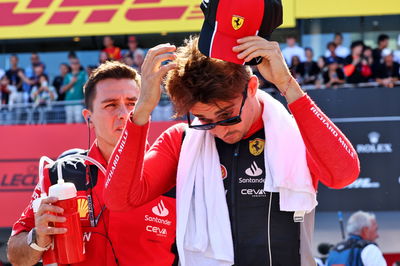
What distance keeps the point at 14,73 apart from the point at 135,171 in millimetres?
10280

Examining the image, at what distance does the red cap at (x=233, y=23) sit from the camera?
250 centimetres

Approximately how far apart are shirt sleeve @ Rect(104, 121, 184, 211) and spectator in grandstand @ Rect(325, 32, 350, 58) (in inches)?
355

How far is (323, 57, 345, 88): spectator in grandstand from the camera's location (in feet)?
35.6

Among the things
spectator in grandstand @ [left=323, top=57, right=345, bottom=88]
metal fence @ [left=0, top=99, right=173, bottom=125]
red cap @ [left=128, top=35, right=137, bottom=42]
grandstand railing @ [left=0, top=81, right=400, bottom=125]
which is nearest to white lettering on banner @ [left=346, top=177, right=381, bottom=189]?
grandstand railing @ [left=0, top=81, right=400, bottom=125]

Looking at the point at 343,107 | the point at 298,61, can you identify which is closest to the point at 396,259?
the point at 343,107

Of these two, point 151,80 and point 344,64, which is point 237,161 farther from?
point 344,64

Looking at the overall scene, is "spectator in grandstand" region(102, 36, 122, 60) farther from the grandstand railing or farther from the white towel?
the white towel

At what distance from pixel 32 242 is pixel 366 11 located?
363 inches

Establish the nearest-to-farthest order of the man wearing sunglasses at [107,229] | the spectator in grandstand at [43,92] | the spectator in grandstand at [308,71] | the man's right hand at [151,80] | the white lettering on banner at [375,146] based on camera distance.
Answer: the man's right hand at [151,80] → the man wearing sunglasses at [107,229] → the white lettering on banner at [375,146] → the spectator in grandstand at [308,71] → the spectator in grandstand at [43,92]

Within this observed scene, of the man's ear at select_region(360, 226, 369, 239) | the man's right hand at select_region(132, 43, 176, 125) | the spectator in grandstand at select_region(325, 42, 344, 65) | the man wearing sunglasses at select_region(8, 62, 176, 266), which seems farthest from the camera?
the spectator in grandstand at select_region(325, 42, 344, 65)

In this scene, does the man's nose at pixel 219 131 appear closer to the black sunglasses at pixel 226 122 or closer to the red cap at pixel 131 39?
the black sunglasses at pixel 226 122

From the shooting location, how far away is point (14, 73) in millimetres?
12406

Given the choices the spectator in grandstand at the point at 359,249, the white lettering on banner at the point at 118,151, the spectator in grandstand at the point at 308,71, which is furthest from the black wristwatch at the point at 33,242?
the spectator in grandstand at the point at 308,71

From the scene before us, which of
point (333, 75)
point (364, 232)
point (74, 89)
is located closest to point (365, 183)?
point (333, 75)
